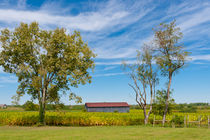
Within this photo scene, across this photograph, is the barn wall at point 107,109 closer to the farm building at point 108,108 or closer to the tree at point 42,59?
the farm building at point 108,108

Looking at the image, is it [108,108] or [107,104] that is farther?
[107,104]

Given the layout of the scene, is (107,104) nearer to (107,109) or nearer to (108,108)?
(108,108)

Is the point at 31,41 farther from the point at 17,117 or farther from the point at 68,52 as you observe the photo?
the point at 17,117

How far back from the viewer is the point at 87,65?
34219mm

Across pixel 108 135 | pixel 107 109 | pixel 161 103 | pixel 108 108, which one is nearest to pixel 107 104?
pixel 108 108

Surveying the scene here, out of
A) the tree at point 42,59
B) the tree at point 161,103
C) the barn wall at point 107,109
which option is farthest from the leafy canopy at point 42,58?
the barn wall at point 107,109

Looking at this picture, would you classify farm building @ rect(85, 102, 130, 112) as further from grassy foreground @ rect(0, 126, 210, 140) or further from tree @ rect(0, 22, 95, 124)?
grassy foreground @ rect(0, 126, 210, 140)

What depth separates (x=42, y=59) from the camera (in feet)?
110

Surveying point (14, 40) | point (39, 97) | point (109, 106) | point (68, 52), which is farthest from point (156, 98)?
point (109, 106)

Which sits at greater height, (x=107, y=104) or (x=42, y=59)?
(x=42, y=59)

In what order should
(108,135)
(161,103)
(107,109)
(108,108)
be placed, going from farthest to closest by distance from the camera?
(108,108), (107,109), (161,103), (108,135)

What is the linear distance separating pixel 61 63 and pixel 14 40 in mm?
7855

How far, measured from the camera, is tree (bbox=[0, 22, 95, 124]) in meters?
32.2

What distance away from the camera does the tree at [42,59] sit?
32.2m
